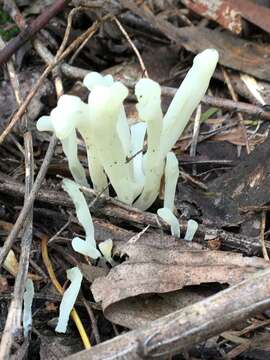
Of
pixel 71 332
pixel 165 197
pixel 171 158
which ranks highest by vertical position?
pixel 171 158

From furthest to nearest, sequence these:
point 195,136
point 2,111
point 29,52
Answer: point 29,52 → point 2,111 → point 195,136

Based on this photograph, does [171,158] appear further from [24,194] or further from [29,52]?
[29,52]

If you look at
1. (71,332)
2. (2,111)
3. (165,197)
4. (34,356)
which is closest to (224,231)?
(165,197)

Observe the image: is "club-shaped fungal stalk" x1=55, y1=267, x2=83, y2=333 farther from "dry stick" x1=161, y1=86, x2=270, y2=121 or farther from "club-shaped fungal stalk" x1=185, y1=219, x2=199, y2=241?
"dry stick" x1=161, y1=86, x2=270, y2=121

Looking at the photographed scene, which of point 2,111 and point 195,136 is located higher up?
point 2,111

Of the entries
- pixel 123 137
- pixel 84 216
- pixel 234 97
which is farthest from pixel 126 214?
pixel 234 97

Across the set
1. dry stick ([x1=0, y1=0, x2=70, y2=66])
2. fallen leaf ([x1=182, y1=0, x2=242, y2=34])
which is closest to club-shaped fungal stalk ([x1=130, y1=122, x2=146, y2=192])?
dry stick ([x1=0, y1=0, x2=70, y2=66])
